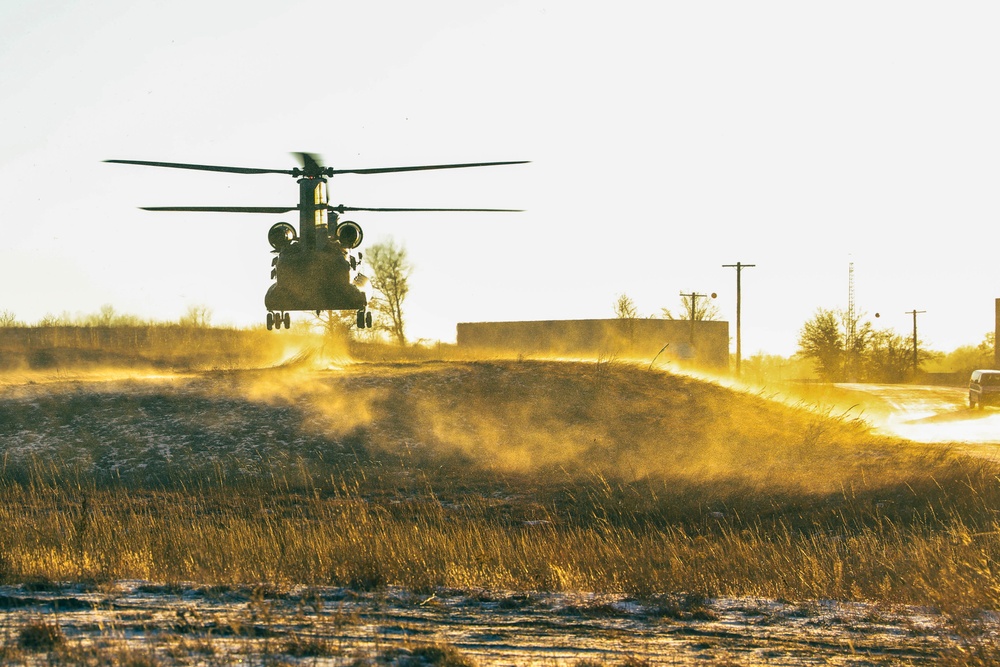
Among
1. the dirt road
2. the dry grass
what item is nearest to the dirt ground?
the dry grass

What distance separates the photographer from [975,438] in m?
35.3

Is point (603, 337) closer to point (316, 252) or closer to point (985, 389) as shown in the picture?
point (985, 389)

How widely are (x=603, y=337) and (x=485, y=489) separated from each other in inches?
2215

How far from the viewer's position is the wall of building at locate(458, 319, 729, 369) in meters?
80.7

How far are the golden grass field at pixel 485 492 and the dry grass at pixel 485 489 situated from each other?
0.31 ft

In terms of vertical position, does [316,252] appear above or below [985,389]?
above

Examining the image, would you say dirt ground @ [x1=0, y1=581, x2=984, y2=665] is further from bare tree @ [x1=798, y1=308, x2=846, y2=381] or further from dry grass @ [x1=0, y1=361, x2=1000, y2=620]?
bare tree @ [x1=798, y1=308, x2=846, y2=381]

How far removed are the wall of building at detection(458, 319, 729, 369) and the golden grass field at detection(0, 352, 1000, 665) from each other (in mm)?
39681

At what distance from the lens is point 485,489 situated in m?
25.5

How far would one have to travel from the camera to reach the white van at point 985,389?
50312mm

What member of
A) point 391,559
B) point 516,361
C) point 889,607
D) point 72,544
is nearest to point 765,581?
point 889,607

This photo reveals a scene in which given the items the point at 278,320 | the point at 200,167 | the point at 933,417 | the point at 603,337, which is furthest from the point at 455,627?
the point at 603,337

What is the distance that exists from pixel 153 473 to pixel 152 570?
16.6m

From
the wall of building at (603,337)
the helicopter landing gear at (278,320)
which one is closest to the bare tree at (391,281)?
the wall of building at (603,337)
